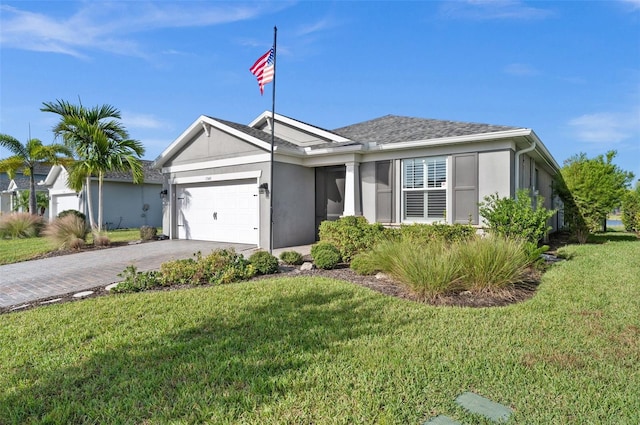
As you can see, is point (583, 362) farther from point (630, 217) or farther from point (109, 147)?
point (630, 217)

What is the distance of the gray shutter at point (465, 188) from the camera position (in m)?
10.0

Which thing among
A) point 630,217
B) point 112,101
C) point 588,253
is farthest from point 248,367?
point 630,217

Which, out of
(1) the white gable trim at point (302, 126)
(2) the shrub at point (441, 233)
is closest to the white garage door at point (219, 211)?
(1) the white gable trim at point (302, 126)

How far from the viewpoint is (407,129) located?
41.3 ft

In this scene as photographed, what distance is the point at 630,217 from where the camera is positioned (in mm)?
17578

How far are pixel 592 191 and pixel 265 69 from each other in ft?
43.0

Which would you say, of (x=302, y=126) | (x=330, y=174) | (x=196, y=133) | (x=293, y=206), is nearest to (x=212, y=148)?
(x=196, y=133)

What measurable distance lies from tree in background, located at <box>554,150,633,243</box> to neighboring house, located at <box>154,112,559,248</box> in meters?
1.24

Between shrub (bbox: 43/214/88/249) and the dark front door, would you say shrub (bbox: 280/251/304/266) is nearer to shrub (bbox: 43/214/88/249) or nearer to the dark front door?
the dark front door

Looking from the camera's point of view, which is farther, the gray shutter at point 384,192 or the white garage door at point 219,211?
the white garage door at point 219,211

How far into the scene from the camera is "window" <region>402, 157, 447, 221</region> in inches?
415

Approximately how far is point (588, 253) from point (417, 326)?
8.93 metres

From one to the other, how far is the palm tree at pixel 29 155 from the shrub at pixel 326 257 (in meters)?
19.1

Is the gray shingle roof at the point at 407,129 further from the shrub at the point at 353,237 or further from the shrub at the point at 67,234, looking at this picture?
the shrub at the point at 67,234
